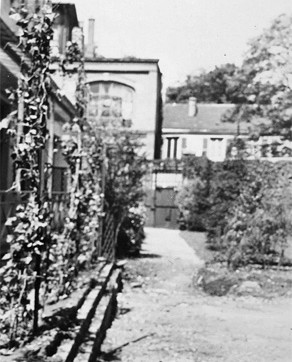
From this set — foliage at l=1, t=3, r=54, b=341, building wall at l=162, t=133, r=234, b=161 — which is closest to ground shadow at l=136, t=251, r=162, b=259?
foliage at l=1, t=3, r=54, b=341

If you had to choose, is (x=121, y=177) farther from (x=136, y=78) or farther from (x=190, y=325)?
(x=136, y=78)

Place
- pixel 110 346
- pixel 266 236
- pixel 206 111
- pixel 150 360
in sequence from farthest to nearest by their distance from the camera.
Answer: pixel 206 111 < pixel 266 236 < pixel 110 346 < pixel 150 360

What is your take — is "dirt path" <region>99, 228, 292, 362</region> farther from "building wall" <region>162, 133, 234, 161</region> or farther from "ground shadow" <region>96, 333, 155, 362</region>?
"building wall" <region>162, 133, 234, 161</region>

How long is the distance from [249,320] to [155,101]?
22.6 meters

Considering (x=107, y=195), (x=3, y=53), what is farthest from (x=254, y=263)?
(x=3, y=53)

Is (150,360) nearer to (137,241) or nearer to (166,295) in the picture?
(166,295)

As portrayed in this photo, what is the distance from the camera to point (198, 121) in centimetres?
3716

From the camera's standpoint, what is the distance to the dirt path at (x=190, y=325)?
511 centimetres

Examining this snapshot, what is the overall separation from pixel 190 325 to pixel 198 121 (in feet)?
104

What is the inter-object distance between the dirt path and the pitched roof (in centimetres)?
2603

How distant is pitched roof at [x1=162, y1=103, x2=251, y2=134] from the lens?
35.1m

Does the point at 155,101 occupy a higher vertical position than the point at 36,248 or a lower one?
higher

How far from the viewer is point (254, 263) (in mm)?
10969

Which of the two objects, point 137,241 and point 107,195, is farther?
point 137,241
